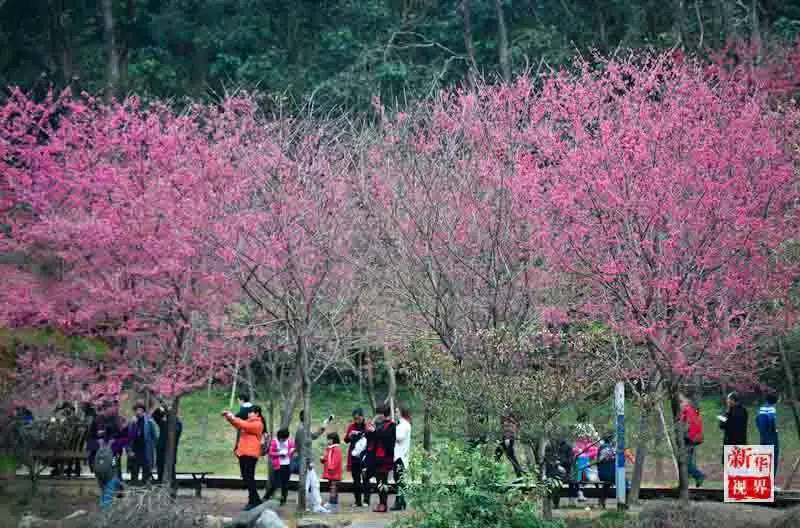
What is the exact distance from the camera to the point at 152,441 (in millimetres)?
20578

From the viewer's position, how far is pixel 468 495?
1445 centimetres

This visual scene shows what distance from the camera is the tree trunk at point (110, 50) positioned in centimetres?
3169

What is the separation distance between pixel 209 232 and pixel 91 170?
3.56 m

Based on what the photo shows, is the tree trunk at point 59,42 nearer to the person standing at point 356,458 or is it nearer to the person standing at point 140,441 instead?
the person standing at point 140,441

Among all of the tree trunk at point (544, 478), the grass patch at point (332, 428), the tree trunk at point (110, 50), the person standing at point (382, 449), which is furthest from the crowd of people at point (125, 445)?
the tree trunk at point (110, 50)

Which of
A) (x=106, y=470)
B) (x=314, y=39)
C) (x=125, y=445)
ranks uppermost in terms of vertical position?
(x=314, y=39)

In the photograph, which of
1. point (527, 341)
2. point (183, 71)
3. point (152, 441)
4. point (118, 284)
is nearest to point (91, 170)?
point (118, 284)

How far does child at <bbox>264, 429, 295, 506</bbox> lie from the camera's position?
18.8 metres

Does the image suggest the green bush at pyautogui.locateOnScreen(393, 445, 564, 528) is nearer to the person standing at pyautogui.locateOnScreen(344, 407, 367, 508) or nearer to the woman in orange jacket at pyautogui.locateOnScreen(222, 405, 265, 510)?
the woman in orange jacket at pyautogui.locateOnScreen(222, 405, 265, 510)

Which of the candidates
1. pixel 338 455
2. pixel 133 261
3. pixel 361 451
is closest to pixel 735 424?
pixel 361 451

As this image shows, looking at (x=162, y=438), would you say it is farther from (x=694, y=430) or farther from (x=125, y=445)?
(x=694, y=430)

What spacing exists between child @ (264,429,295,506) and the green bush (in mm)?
4427

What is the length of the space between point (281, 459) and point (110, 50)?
17011 millimetres

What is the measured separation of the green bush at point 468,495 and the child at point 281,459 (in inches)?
174
